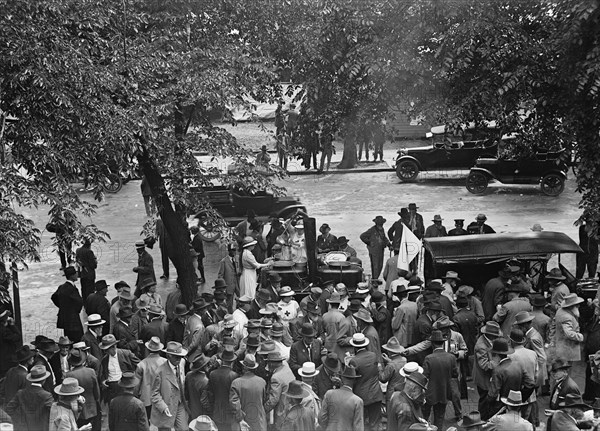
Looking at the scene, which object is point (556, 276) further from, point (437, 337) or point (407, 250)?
point (437, 337)

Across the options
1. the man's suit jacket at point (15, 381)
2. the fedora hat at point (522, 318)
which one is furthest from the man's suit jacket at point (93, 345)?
the fedora hat at point (522, 318)

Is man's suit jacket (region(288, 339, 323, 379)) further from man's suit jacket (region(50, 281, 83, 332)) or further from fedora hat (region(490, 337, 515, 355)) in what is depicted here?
man's suit jacket (region(50, 281, 83, 332))

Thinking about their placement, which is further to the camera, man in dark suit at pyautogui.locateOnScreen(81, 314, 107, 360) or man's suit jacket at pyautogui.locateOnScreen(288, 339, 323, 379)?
man in dark suit at pyautogui.locateOnScreen(81, 314, 107, 360)

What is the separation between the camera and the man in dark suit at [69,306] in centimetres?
1325

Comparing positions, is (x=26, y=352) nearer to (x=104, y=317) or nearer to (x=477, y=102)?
(x=104, y=317)

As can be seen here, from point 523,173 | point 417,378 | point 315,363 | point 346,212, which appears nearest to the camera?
point 417,378

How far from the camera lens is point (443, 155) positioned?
81.4 ft

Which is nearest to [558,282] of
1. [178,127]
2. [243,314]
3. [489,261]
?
[489,261]

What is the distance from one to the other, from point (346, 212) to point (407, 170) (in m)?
3.86

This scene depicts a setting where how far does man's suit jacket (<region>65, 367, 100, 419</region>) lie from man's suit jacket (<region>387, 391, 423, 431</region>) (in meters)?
3.56

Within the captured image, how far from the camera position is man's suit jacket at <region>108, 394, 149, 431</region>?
9.33m

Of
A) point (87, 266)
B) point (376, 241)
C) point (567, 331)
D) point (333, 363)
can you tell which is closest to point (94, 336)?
point (333, 363)

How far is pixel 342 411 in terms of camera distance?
927 centimetres

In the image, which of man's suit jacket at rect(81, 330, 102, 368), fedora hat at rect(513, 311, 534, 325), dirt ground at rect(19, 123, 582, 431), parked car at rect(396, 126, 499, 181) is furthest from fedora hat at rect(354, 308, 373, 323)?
parked car at rect(396, 126, 499, 181)
